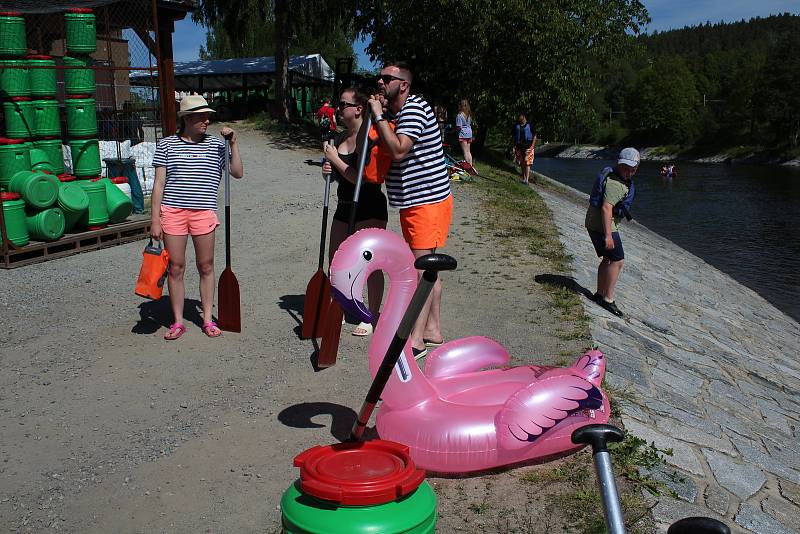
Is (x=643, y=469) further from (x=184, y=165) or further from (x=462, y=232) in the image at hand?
(x=462, y=232)

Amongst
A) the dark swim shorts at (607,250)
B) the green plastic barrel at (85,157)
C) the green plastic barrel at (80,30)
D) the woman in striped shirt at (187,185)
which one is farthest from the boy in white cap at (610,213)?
the green plastic barrel at (80,30)

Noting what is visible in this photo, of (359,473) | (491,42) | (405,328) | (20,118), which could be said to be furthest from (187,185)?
(491,42)

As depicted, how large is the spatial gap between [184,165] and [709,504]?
13.8 feet

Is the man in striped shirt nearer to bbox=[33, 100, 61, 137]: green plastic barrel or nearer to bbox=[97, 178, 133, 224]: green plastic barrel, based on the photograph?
bbox=[97, 178, 133, 224]: green plastic barrel

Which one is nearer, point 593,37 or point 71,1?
point 71,1

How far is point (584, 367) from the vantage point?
4.48m

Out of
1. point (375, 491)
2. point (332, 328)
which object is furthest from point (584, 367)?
point (375, 491)

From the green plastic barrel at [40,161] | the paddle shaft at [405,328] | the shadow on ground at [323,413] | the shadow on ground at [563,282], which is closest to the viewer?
the paddle shaft at [405,328]

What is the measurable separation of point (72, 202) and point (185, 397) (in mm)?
5114

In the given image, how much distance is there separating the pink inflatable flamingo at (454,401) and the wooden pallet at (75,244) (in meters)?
5.94

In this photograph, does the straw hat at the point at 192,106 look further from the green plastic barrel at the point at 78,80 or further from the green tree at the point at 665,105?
the green tree at the point at 665,105

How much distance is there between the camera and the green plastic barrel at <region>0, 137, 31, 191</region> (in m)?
9.11

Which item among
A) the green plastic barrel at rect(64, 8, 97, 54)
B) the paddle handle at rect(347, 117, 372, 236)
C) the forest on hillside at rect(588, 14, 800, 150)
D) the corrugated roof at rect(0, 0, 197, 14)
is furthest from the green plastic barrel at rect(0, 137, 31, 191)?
the forest on hillside at rect(588, 14, 800, 150)

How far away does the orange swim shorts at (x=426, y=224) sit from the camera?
5133mm
